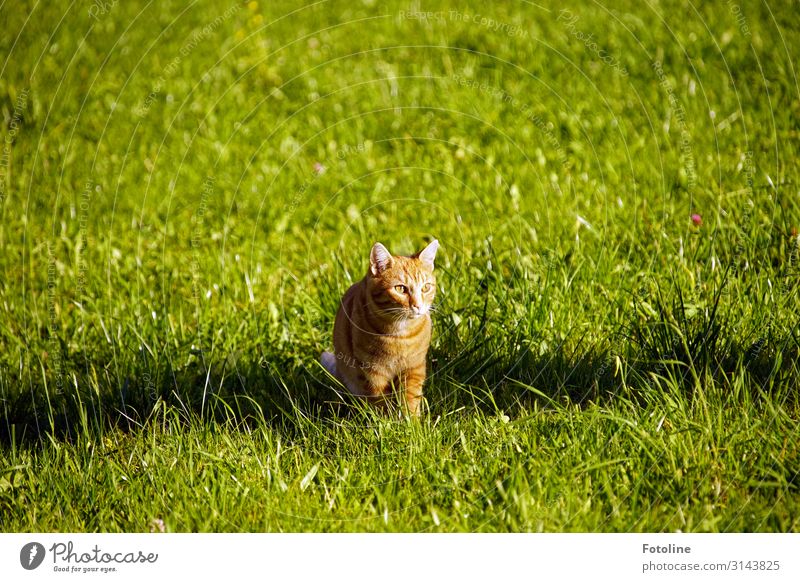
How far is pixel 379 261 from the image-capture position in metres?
3.51

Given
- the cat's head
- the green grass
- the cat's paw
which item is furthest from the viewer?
the cat's paw

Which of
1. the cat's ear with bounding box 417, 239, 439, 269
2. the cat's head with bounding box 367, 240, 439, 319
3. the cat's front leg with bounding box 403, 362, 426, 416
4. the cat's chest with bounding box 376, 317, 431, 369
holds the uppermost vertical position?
the cat's ear with bounding box 417, 239, 439, 269

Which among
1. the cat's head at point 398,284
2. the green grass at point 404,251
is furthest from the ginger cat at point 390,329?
the green grass at point 404,251

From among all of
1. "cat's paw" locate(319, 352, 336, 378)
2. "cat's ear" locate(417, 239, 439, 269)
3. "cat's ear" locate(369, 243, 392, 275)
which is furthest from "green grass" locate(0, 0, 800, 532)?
"cat's ear" locate(369, 243, 392, 275)

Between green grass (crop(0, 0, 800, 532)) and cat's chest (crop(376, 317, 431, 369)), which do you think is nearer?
green grass (crop(0, 0, 800, 532))

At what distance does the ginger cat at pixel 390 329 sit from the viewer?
11.4ft

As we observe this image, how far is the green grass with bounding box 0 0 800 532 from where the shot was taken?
3.20 metres

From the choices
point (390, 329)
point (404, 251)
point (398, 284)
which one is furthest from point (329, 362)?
point (404, 251)

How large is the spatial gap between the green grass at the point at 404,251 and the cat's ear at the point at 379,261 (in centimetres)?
57

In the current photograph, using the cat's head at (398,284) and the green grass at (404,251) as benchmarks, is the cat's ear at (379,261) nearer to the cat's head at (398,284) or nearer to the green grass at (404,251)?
the cat's head at (398,284)

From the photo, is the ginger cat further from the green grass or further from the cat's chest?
the green grass

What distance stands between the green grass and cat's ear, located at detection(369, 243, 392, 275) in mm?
574
